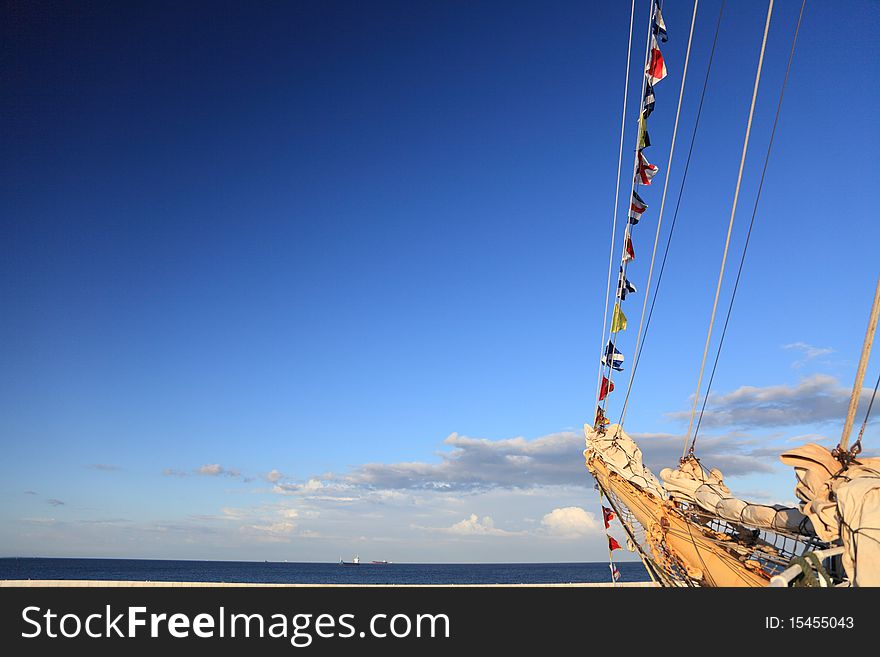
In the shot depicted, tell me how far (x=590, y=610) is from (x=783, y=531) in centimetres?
592

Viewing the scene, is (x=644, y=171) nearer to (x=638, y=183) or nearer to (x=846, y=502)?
(x=638, y=183)

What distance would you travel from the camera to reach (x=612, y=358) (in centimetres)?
2234

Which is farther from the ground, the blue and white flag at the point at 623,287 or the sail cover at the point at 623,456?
the blue and white flag at the point at 623,287

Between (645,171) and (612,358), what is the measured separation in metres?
6.75

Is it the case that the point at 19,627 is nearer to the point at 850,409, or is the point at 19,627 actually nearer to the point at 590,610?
the point at 590,610

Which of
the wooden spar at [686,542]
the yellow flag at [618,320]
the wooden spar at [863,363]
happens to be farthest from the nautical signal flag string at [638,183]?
the wooden spar at [863,363]

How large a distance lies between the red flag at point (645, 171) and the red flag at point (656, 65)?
253 centimetres

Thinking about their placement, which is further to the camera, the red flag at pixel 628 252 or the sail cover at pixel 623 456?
the red flag at pixel 628 252

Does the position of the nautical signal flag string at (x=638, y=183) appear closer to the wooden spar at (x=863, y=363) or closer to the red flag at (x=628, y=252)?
the red flag at (x=628, y=252)

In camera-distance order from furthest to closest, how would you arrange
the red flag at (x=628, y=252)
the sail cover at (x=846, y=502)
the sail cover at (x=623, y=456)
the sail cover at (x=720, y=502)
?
the red flag at (x=628, y=252), the sail cover at (x=623, y=456), the sail cover at (x=720, y=502), the sail cover at (x=846, y=502)

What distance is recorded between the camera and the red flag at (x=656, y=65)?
16.1 metres

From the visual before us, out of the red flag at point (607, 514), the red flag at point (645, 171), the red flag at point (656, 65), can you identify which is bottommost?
the red flag at point (607, 514)

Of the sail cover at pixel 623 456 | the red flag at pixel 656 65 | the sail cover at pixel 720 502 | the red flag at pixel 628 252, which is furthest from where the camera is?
the red flag at pixel 628 252

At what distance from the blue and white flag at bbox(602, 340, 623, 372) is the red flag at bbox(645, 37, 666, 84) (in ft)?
30.1
